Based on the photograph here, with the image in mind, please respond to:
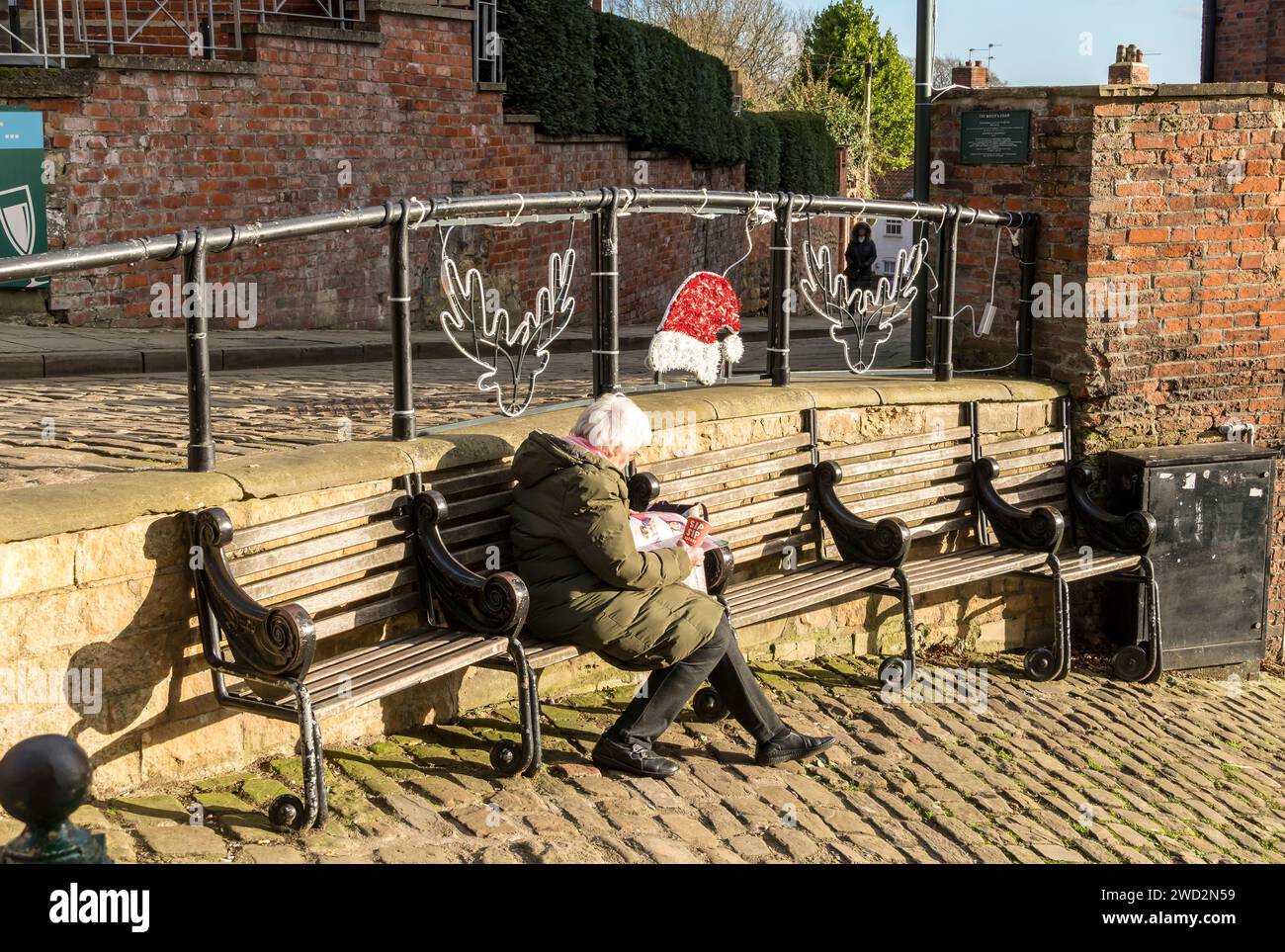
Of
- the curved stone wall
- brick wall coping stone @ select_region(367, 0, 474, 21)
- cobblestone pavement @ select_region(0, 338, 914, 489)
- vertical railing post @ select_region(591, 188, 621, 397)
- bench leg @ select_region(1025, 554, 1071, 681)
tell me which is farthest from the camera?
brick wall coping stone @ select_region(367, 0, 474, 21)

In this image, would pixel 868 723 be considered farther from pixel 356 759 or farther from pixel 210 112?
pixel 210 112

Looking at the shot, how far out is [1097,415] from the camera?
8586 mm

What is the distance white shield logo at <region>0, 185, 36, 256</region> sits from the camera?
1185 centimetres

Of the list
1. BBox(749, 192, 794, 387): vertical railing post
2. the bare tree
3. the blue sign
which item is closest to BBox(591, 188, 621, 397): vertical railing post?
BBox(749, 192, 794, 387): vertical railing post

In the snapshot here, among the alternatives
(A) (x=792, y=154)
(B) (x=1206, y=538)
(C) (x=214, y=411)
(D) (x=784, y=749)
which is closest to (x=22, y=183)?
(C) (x=214, y=411)

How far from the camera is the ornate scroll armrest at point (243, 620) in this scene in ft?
15.4

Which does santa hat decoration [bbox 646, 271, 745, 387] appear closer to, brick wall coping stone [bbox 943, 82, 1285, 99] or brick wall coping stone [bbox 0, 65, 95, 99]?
brick wall coping stone [bbox 943, 82, 1285, 99]

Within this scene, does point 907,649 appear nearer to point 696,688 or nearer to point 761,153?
point 696,688

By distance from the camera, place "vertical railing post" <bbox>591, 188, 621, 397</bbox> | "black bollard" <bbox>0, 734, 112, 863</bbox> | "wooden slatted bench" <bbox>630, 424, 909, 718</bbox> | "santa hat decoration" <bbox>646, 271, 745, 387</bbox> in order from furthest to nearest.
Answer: "santa hat decoration" <bbox>646, 271, 745, 387</bbox> < "vertical railing post" <bbox>591, 188, 621, 397</bbox> < "wooden slatted bench" <bbox>630, 424, 909, 718</bbox> < "black bollard" <bbox>0, 734, 112, 863</bbox>

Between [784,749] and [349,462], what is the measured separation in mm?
1905

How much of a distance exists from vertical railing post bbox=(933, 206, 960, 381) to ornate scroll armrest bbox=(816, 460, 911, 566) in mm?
1368

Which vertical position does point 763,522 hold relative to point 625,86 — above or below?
below

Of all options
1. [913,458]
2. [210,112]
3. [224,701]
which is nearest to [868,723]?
[913,458]

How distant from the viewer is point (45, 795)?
225cm
